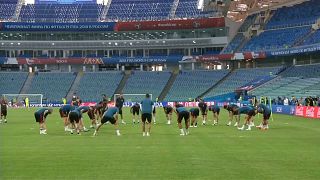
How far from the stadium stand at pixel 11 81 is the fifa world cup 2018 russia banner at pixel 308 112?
2131 inches

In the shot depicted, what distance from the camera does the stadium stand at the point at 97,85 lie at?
87925mm

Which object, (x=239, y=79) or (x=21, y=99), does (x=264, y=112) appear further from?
(x=21, y=99)

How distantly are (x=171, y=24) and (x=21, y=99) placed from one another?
1088 inches

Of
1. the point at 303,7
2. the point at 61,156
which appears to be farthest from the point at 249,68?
the point at 61,156

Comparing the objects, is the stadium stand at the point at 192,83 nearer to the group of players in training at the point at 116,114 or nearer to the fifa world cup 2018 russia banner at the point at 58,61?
the fifa world cup 2018 russia banner at the point at 58,61

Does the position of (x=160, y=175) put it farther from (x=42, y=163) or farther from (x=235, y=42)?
(x=235, y=42)

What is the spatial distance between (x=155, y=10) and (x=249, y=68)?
2015 centimetres

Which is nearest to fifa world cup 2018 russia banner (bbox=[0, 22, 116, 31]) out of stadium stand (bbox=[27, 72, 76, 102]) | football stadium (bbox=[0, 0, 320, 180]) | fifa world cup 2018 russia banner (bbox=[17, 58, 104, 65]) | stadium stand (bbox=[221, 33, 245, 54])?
football stadium (bbox=[0, 0, 320, 180])

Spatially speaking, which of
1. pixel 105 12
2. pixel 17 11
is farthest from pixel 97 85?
pixel 17 11

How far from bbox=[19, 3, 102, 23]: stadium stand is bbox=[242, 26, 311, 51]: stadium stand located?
28143 millimetres

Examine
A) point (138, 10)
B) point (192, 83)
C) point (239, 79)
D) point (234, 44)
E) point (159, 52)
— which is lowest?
point (192, 83)

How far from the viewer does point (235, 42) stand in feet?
302

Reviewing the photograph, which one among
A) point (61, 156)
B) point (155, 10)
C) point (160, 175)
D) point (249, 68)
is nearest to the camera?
point (160, 175)

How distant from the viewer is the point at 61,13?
318 feet
